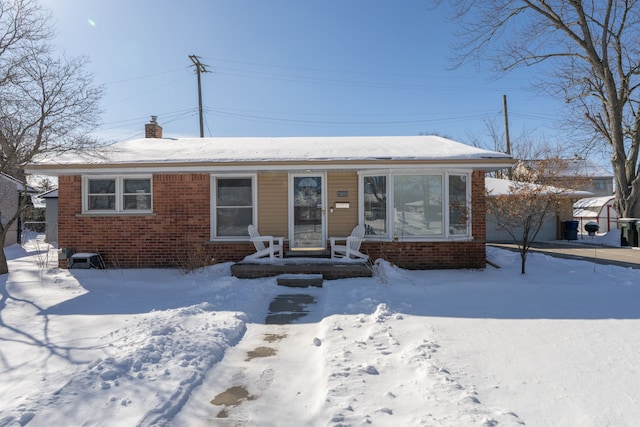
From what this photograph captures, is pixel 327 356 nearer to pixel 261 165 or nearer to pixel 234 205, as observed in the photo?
pixel 261 165

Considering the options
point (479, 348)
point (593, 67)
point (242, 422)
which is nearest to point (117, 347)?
point (242, 422)

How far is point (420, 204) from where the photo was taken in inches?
370

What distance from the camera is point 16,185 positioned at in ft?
62.2

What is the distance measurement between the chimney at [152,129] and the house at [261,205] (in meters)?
5.17

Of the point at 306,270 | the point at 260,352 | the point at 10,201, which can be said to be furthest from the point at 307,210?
the point at 10,201

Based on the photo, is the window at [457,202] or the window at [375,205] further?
the window at [375,205]

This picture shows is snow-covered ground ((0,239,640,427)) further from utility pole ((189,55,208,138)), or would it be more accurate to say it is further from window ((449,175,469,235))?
utility pole ((189,55,208,138))

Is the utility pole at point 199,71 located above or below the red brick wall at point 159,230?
above

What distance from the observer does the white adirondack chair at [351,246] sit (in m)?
8.90

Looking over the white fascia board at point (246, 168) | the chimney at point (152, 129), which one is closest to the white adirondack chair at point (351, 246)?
the white fascia board at point (246, 168)

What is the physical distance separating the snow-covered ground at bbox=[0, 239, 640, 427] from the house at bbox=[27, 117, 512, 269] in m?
2.15

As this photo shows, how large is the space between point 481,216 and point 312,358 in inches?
265

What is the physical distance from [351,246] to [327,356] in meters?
5.23

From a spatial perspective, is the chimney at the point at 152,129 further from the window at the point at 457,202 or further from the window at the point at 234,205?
the window at the point at 457,202
